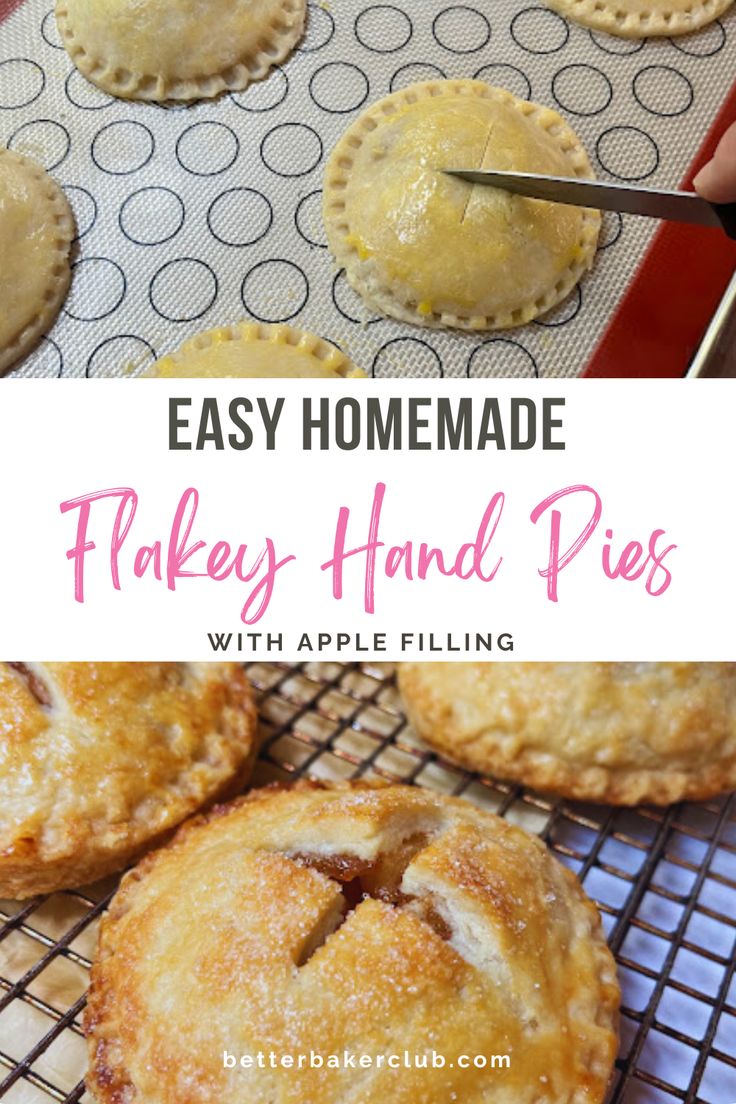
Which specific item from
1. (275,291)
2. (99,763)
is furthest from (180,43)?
(99,763)

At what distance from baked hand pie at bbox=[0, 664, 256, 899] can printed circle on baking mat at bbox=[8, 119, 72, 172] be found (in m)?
1.47

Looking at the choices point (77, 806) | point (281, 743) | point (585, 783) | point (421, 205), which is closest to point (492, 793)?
point (585, 783)

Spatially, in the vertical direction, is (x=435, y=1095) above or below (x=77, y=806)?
above

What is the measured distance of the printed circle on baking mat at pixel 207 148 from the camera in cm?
250

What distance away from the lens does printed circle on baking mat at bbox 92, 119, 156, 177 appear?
2512mm

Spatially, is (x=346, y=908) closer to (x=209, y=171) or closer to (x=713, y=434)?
(x=713, y=434)

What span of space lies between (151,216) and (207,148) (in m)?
0.24

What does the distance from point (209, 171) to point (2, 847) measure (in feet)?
5.59

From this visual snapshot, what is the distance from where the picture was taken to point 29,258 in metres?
2.33

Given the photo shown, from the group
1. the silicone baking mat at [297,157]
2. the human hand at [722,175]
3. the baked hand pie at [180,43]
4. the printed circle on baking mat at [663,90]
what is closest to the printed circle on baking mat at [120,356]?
the silicone baking mat at [297,157]

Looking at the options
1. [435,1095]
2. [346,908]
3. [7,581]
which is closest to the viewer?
[435,1095]

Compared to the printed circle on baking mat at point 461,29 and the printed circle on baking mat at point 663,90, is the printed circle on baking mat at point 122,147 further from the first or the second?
the printed circle on baking mat at point 663,90

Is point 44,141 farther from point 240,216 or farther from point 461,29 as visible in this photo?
point 461,29

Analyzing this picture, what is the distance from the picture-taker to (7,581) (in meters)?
1.60
